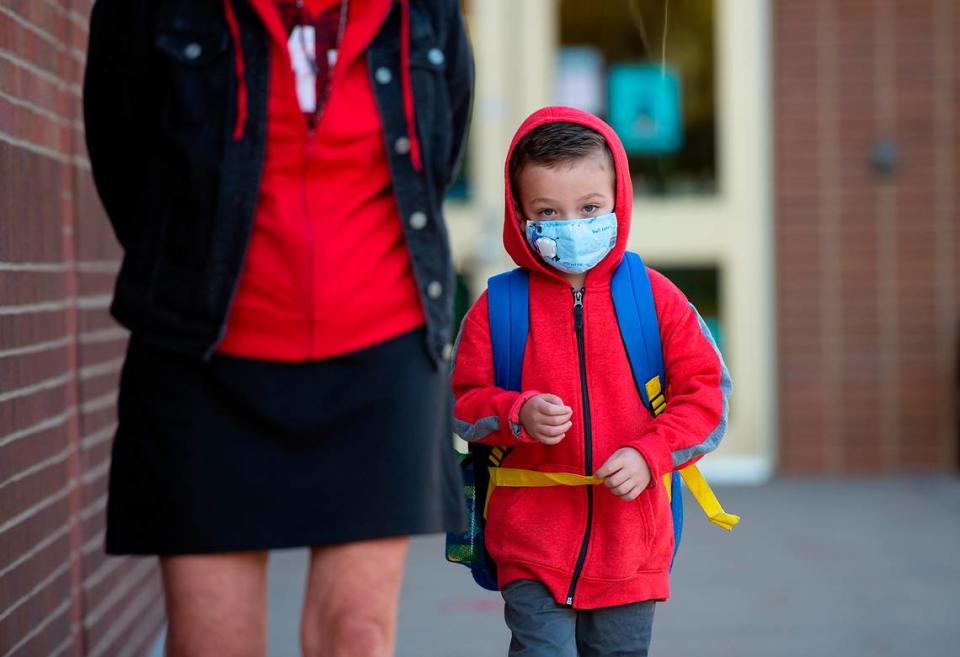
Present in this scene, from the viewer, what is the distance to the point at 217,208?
2346 millimetres

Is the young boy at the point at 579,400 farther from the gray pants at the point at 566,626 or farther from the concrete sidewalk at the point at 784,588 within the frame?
the concrete sidewalk at the point at 784,588

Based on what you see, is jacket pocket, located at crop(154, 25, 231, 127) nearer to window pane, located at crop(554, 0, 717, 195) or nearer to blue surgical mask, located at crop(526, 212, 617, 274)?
blue surgical mask, located at crop(526, 212, 617, 274)

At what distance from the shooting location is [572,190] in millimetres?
2744

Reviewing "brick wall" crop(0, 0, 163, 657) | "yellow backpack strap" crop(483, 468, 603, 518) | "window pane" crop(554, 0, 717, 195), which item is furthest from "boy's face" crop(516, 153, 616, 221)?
"window pane" crop(554, 0, 717, 195)

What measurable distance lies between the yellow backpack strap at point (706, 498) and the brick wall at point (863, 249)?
497cm

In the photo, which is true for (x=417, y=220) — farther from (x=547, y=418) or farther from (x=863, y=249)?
(x=863, y=249)

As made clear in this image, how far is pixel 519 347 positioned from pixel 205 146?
0.73 metres

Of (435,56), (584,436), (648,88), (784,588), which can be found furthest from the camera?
(648,88)

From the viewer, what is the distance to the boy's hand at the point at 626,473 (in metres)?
2.61

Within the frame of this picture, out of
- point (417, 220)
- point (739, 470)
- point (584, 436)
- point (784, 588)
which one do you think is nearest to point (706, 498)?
point (584, 436)

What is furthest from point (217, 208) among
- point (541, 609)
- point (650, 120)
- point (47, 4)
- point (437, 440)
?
point (650, 120)

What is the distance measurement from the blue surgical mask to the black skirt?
42cm

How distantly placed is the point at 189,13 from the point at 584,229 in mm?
782

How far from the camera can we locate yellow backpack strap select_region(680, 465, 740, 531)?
2770mm
